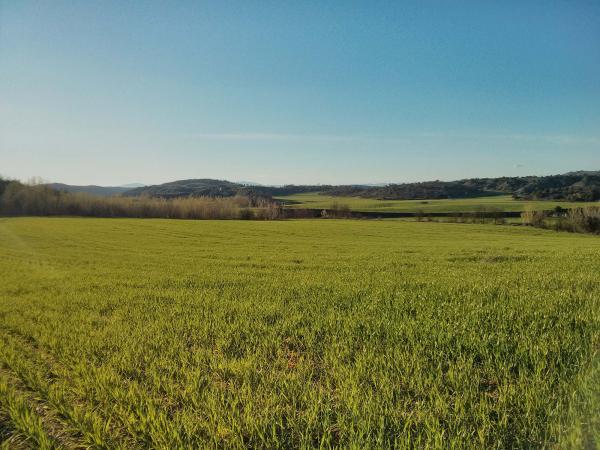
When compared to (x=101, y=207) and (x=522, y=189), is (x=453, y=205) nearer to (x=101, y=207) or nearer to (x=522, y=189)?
(x=522, y=189)

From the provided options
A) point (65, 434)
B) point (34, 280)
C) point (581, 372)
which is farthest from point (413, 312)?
point (34, 280)

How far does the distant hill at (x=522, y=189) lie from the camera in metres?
134

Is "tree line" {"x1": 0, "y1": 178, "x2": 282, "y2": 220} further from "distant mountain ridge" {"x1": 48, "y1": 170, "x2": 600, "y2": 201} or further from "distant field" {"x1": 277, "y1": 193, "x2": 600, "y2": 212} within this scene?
"distant field" {"x1": 277, "y1": 193, "x2": 600, "y2": 212}

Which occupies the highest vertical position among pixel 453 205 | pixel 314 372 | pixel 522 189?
pixel 522 189

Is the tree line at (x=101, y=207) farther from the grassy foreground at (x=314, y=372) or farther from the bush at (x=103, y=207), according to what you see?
the grassy foreground at (x=314, y=372)

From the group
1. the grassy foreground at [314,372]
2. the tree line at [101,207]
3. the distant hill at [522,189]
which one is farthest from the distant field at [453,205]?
the grassy foreground at [314,372]

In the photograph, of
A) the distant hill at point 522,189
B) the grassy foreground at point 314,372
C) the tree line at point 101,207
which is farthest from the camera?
the distant hill at point 522,189

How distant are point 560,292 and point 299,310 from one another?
5.84 m

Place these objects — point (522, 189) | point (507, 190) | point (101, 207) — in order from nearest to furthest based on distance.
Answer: point (101, 207) < point (522, 189) < point (507, 190)

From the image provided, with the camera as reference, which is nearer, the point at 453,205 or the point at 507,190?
the point at 453,205

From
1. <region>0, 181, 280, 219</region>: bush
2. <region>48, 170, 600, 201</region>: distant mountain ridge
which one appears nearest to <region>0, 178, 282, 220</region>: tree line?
A: <region>0, 181, 280, 219</region>: bush

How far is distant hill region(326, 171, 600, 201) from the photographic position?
134m

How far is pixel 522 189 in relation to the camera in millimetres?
165750

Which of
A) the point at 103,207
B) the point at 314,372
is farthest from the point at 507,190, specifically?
the point at 314,372
